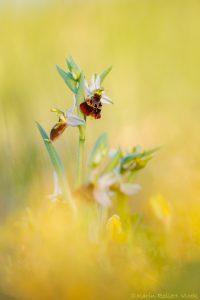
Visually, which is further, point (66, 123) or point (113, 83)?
point (113, 83)

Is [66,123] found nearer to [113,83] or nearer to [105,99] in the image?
[105,99]

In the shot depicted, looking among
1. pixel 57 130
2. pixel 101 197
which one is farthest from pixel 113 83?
pixel 101 197

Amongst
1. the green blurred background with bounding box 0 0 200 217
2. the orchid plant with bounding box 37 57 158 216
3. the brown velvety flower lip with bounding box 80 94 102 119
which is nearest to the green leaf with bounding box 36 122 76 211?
the orchid plant with bounding box 37 57 158 216

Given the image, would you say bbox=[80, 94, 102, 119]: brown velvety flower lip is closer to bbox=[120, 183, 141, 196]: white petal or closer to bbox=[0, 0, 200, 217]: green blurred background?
bbox=[120, 183, 141, 196]: white petal

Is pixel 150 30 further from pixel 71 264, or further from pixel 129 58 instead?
pixel 71 264

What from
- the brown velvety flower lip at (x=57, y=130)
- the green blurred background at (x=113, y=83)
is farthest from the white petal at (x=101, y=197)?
the green blurred background at (x=113, y=83)

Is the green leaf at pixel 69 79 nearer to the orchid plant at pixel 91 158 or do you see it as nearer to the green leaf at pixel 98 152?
the orchid plant at pixel 91 158
